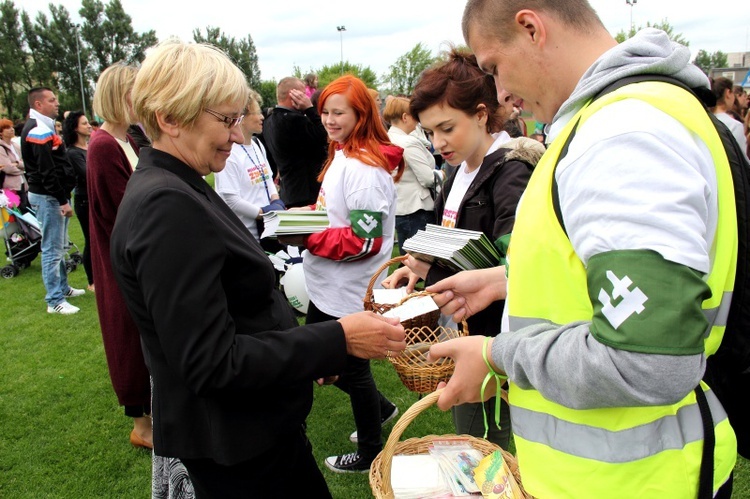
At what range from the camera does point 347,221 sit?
3184 millimetres

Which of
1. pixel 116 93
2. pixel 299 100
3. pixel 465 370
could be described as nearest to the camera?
pixel 465 370

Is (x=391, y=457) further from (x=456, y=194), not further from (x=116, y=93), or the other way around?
(x=116, y=93)

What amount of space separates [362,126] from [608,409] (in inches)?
99.1

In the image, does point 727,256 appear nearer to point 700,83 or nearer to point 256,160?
point 700,83

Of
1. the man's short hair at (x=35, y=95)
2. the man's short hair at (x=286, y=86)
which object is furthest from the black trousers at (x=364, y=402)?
the man's short hair at (x=35, y=95)

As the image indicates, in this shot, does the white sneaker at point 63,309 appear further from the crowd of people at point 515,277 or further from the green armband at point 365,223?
the crowd of people at point 515,277

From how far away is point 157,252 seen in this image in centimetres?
130

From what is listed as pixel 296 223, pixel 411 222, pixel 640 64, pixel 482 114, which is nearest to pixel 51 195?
pixel 411 222

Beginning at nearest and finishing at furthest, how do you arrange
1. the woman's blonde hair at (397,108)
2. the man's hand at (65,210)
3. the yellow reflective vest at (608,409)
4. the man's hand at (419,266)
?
the yellow reflective vest at (608,409)
the man's hand at (419,266)
the man's hand at (65,210)
the woman's blonde hair at (397,108)

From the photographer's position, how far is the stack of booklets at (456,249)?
80.9 inches

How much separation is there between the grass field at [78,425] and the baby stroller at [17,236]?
2.64 meters

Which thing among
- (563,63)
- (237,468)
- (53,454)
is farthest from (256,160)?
(563,63)

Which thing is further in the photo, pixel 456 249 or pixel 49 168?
pixel 49 168

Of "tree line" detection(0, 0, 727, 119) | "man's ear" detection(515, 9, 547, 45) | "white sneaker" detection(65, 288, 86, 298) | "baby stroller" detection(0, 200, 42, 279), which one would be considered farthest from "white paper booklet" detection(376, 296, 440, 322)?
"tree line" detection(0, 0, 727, 119)
